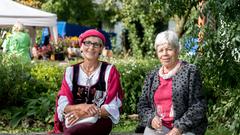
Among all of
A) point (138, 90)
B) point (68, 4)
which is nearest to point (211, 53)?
point (138, 90)

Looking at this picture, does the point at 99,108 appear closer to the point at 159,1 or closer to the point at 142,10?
the point at 159,1

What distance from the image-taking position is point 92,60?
524 cm

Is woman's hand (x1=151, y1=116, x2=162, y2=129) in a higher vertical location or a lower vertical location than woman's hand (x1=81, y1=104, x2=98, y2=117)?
lower

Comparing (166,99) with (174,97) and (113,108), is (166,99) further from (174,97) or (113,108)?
(113,108)

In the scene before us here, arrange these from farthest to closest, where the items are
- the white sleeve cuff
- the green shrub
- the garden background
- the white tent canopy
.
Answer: the white tent canopy, the green shrub, the garden background, the white sleeve cuff

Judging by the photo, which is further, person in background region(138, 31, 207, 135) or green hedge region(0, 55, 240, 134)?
green hedge region(0, 55, 240, 134)

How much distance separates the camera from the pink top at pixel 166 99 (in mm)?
4754

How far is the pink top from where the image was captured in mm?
4754

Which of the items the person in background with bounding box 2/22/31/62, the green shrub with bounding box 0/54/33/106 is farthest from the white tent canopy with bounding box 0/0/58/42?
the green shrub with bounding box 0/54/33/106

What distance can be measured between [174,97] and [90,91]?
34.2 inches

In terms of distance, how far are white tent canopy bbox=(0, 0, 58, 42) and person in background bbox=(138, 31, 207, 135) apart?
13.5 metres

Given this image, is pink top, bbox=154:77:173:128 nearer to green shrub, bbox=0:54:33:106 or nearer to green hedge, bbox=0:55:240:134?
green hedge, bbox=0:55:240:134

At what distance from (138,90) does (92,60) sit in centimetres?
406

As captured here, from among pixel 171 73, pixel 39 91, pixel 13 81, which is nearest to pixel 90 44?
pixel 171 73
